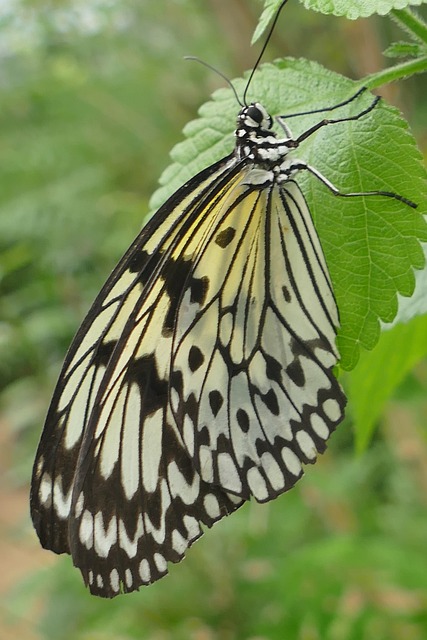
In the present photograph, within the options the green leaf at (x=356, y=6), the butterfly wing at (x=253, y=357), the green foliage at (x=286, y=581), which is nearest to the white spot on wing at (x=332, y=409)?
the butterfly wing at (x=253, y=357)

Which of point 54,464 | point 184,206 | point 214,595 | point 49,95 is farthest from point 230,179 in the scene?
point 49,95

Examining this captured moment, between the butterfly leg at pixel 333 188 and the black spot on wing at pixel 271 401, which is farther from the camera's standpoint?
the black spot on wing at pixel 271 401

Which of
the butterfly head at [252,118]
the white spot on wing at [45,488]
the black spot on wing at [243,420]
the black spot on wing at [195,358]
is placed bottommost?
the black spot on wing at [243,420]

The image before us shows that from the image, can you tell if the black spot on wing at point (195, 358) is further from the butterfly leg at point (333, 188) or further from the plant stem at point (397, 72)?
the plant stem at point (397, 72)

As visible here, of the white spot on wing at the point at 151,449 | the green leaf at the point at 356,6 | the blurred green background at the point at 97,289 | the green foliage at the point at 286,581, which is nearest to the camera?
the green leaf at the point at 356,6

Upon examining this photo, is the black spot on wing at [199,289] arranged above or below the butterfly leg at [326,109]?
below

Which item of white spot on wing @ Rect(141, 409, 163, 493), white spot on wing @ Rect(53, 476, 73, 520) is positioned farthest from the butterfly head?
white spot on wing @ Rect(53, 476, 73, 520)

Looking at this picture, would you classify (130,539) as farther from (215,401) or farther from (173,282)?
(173,282)
